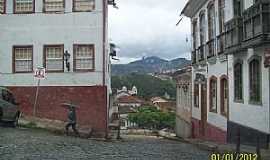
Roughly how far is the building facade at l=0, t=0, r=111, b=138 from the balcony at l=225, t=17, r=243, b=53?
8.35 m

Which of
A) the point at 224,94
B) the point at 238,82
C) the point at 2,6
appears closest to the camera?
the point at 238,82

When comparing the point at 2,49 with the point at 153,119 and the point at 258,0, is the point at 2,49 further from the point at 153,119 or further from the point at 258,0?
the point at 153,119

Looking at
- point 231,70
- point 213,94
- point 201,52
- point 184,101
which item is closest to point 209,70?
point 213,94

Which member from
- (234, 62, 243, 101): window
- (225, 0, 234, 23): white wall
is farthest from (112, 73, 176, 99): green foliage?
(234, 62, 243, 101): window

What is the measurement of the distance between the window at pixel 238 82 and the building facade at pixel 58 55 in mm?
8257

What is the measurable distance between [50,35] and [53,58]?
128 cm

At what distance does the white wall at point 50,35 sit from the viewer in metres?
26.5

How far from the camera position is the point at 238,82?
2005 centimetres

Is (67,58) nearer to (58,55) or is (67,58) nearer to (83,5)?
(58,55)

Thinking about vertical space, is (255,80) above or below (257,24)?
below

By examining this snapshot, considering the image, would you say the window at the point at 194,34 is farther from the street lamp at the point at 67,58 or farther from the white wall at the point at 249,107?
the white wall at the point at 249,107

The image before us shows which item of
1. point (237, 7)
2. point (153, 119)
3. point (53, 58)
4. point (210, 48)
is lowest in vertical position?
point (153, 119)

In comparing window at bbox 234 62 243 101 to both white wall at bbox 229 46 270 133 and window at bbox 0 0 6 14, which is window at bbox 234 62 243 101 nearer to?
white wall at bbox 229 46 270 133

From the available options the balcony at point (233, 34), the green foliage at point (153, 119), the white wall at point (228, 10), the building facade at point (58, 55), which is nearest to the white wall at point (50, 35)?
the building facade at point (58, 55)
